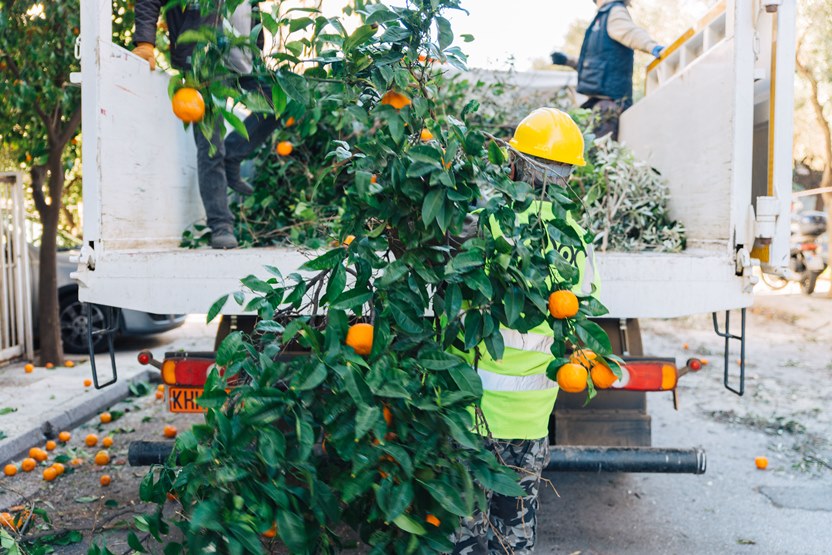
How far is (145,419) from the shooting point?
5.83 meters

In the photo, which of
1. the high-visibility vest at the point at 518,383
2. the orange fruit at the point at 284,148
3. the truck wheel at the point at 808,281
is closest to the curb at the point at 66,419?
the orange fruit at the point at 284,148

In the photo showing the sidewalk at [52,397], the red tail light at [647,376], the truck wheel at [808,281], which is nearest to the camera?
the red tail light at [647,376]

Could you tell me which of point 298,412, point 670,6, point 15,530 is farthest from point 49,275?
point 670,6

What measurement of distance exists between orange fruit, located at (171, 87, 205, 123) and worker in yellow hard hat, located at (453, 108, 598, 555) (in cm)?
104

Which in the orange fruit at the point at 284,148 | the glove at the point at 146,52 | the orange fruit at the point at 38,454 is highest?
the glove at the point at 146,52

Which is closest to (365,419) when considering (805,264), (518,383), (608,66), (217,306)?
(217,306)

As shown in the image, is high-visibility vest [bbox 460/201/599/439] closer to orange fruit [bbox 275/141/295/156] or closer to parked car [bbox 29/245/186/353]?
orange fruit [bbox 275/141/295/156]

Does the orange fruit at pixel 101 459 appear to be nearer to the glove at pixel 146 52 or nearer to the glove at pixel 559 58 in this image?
the glove at pixel 146 52

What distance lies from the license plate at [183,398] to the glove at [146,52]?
5.24 feet

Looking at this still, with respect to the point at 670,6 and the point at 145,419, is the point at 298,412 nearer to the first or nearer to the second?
the point at 145,419

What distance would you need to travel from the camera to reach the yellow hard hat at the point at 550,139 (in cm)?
268

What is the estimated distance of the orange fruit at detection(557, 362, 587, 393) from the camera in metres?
2.32

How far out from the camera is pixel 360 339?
83.0 inches

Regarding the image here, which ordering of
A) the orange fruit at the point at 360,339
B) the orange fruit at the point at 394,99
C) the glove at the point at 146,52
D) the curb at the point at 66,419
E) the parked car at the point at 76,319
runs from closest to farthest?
the orange fruit at the point at 360,339
the orange fruit at the point at 394,99
the glove at the point at 146,52
the curb at the point at 66,419
the parked car at the point at 76,319
